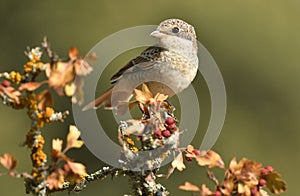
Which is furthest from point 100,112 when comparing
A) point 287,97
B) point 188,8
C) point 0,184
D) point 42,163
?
point 42,163

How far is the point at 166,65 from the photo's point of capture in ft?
9.91

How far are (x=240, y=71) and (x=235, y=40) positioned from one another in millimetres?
479

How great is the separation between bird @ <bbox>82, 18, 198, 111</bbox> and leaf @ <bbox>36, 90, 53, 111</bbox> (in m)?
1.24

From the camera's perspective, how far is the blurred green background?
863 centimetres

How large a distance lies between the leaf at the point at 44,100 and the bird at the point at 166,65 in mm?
1239

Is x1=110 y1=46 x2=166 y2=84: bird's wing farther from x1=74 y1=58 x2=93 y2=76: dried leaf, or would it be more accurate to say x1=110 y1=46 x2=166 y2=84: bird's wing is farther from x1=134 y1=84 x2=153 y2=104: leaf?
x1=74 y1=58 x2=93 y2=76: dried leaf

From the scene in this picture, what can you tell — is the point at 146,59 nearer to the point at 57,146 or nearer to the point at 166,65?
the point at 166,65

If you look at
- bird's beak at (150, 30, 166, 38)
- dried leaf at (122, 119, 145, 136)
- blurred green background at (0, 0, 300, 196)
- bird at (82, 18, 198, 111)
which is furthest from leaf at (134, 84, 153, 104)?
blurred green background at (0, 0, 300, 196)

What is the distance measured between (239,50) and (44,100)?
7.63m

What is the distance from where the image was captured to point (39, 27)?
959 centimetres

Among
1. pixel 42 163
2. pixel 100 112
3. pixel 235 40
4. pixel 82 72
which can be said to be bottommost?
pixel 42 163

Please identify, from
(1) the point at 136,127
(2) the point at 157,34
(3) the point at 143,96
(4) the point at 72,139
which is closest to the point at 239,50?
(2) the point at 157,34

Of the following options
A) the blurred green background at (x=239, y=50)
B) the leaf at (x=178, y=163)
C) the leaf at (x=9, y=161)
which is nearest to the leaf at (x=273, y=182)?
the leaf at (x=178, y=163)

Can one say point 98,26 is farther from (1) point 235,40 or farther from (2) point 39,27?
(1) point 235,40
